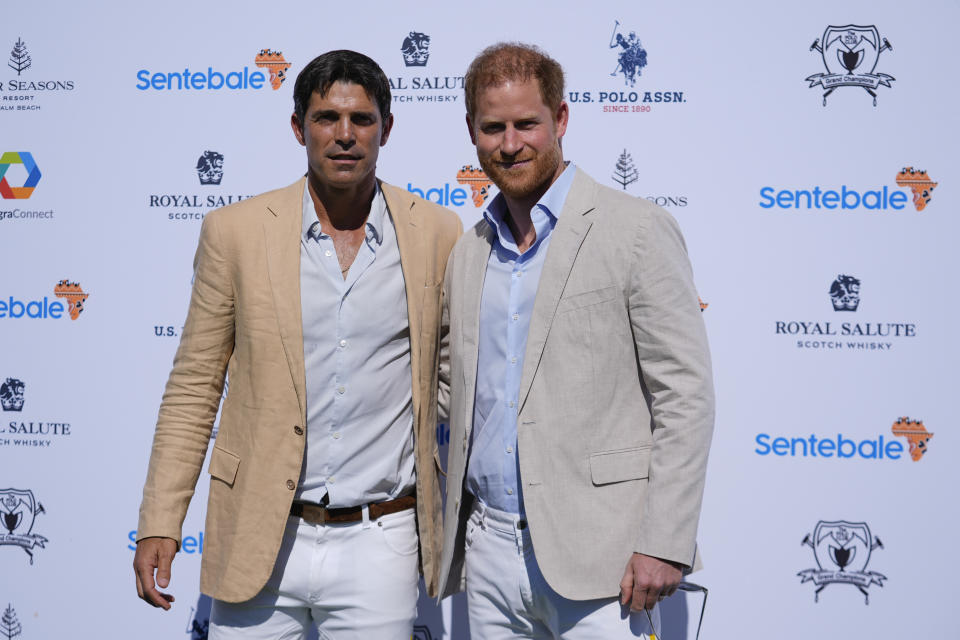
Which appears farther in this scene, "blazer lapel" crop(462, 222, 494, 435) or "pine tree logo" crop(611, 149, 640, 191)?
"pine tree logo" crop(611, 149, 640, 191)

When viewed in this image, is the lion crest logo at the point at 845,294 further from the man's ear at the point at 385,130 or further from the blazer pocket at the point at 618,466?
the man's ear at the point at 385,130

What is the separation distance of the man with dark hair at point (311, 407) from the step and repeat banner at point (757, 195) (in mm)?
880

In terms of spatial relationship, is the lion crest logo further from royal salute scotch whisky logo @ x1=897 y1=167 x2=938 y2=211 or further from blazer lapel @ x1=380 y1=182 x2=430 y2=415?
blazer lapel @ x1=380 y1=182 x2=430 y2=415

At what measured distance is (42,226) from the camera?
3057 millimetres

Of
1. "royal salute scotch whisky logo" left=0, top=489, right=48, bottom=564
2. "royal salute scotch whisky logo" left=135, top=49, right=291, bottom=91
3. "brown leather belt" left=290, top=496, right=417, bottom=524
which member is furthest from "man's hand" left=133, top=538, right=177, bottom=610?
"royal salute scotch whisky logo" left=135, top=49, right=291, bottom=91

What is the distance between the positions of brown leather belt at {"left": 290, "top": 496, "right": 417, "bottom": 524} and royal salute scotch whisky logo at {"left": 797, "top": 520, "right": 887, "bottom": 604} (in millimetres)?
1773

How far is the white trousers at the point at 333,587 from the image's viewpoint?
1.98 metres

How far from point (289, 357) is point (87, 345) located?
1.61 meters

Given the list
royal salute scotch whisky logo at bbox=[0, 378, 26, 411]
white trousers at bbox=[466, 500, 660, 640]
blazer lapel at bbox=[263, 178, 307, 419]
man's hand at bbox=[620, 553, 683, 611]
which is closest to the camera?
man's hand at bbox=[620, 553, 683, 611]

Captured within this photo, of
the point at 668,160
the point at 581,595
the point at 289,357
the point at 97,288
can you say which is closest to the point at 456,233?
the point at 289,357

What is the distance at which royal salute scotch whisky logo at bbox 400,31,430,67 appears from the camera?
9.35 ft

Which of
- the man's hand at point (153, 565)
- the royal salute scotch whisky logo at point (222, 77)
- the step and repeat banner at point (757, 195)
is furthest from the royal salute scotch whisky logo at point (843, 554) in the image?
the royal salute scotch whisky logo at point (222, 77)

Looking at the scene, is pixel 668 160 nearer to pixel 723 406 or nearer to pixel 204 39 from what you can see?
pixel 723 406

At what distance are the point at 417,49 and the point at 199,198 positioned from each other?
1121 mm
